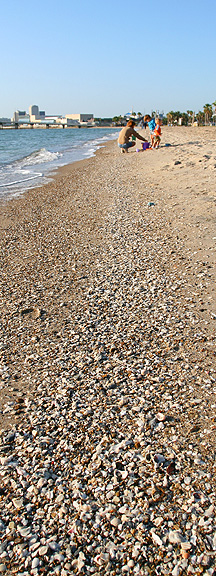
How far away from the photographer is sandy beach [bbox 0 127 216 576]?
2.38m

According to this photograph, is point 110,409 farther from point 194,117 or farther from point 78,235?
point 194,117

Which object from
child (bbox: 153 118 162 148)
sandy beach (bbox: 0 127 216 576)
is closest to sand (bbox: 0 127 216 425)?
sandy beach (bbox: 0 127 216 576)

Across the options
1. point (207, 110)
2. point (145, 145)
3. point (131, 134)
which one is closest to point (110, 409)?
point (131, 134)

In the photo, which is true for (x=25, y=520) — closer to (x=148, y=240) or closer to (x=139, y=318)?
(x=139, y=318)

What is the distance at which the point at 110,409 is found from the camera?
343cm

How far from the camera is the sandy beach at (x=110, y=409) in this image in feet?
7.81

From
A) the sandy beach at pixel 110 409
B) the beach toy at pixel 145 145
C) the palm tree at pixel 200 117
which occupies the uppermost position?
the palm tree at pixel 200 117

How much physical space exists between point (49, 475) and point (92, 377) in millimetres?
1151

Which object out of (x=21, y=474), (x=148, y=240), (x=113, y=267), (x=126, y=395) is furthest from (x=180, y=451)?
(x=148, y=240)

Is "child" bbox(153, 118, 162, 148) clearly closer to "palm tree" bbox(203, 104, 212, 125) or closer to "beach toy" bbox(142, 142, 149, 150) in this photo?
"beach toy" bbox(142, 142, 149, 150)

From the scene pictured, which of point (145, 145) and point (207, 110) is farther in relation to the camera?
point (207, 110)

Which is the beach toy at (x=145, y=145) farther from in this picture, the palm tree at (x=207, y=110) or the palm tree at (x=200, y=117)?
the palm tree at (x=200, y=117)

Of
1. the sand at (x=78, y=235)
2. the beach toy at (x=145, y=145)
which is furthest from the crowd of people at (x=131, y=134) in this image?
the sand at (x=78, y=235)

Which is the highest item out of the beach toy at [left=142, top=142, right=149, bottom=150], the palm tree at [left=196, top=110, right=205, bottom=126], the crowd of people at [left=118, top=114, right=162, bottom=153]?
the palm tree at [left=196, top=110, right=205, bottom=126]
